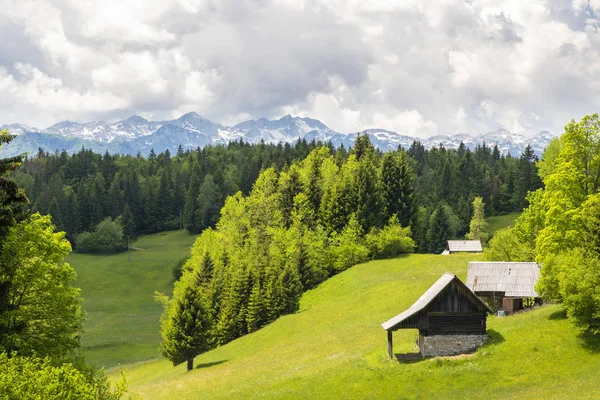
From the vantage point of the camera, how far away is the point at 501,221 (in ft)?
499

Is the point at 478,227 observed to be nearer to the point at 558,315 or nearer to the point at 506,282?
the point at 506,282

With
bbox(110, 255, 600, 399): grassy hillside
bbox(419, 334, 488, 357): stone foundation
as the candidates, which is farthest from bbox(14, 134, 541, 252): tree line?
bbox(419, 334, 488, 357): stone foundation

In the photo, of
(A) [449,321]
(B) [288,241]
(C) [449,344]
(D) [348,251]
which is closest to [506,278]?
(A) [449,321]

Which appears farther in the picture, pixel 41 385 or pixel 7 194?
pixel 7 194

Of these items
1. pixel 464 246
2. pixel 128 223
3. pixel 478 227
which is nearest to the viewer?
pixel 464 246

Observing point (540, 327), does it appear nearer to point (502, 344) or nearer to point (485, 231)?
point (502, 344)

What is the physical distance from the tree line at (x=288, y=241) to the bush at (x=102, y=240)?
2186 inches

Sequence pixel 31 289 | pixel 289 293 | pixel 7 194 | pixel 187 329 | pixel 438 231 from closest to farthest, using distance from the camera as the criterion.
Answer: pixel 7 194, pixel 31 289, pixel 187 329, pixel 289 293, pixel 438 231

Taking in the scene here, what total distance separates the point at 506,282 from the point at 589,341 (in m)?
14.2

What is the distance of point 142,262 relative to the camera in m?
136

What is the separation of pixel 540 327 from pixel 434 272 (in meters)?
29.9

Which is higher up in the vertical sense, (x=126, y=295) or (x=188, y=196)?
(x=188, y=196)

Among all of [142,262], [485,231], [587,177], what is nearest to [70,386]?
[587,177]

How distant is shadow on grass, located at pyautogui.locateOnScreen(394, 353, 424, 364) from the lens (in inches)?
1521
